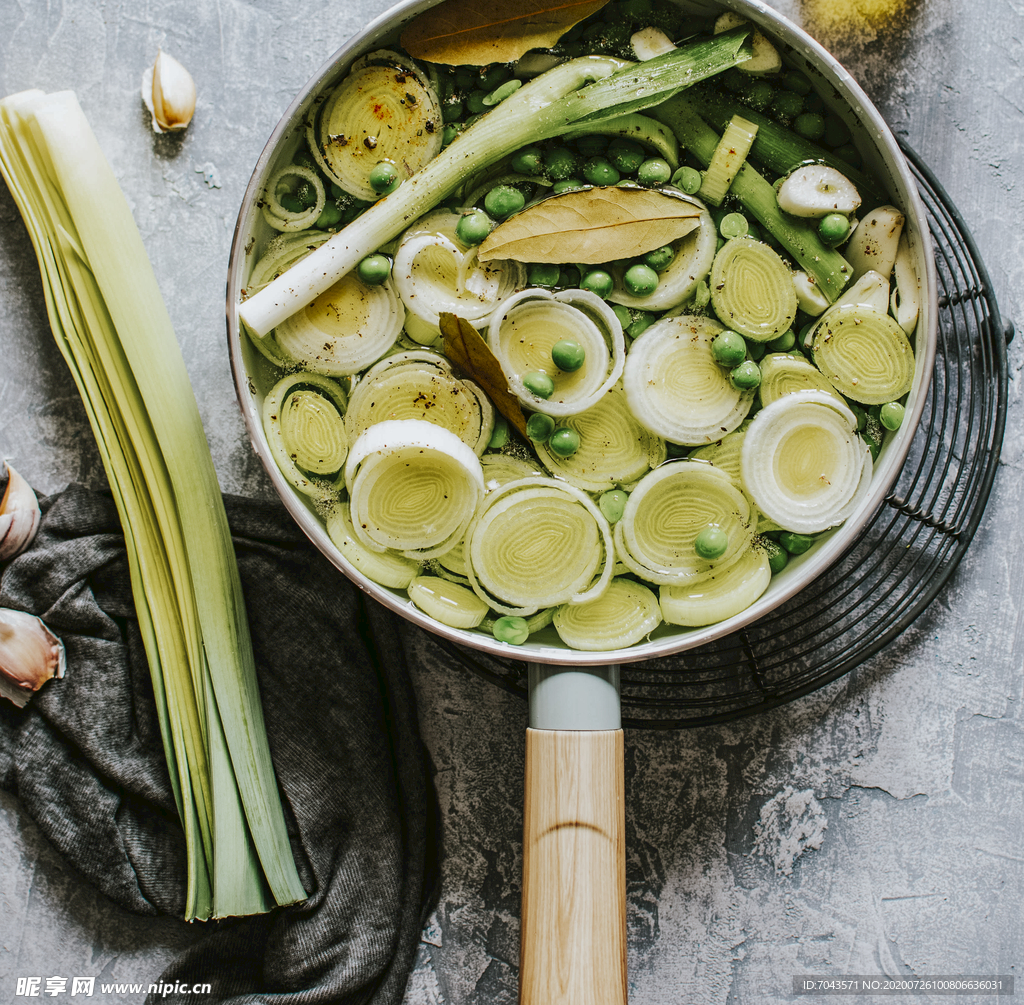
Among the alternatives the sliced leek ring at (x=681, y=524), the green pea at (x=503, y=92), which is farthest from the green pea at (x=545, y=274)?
the sliced leek ring at (x=681, y=524)

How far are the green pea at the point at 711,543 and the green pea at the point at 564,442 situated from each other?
311mm

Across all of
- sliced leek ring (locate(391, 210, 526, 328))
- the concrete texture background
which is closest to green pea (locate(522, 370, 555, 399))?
sliced leek ring (locate(391, 210, 526, 328))

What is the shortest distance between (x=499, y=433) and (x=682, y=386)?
15.1 inches

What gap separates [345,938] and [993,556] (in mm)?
1724

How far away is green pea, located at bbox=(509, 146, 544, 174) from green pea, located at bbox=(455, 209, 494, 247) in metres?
0.12

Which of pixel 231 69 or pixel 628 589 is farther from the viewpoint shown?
pixel 231 69

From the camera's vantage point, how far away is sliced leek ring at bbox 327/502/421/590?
61.6 inches

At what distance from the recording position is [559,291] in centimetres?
155

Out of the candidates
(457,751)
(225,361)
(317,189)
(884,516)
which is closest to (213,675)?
(457,751)

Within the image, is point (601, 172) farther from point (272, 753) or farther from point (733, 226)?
point (272, 753)

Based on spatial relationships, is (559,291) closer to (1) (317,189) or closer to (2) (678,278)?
(2) (678,278)

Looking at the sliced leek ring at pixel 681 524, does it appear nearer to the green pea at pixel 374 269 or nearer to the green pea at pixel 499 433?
the green pea at pixel 499 433

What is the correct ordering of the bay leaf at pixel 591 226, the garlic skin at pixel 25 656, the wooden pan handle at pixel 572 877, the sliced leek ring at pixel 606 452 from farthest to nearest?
the garlic skin at pixel 25 656 → the sliced leek ring at pixel 606 452 → the bay leaf at pixel 591 226 → the wooden pan handle at pixel 572 877

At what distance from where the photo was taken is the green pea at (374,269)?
5.02 feet
